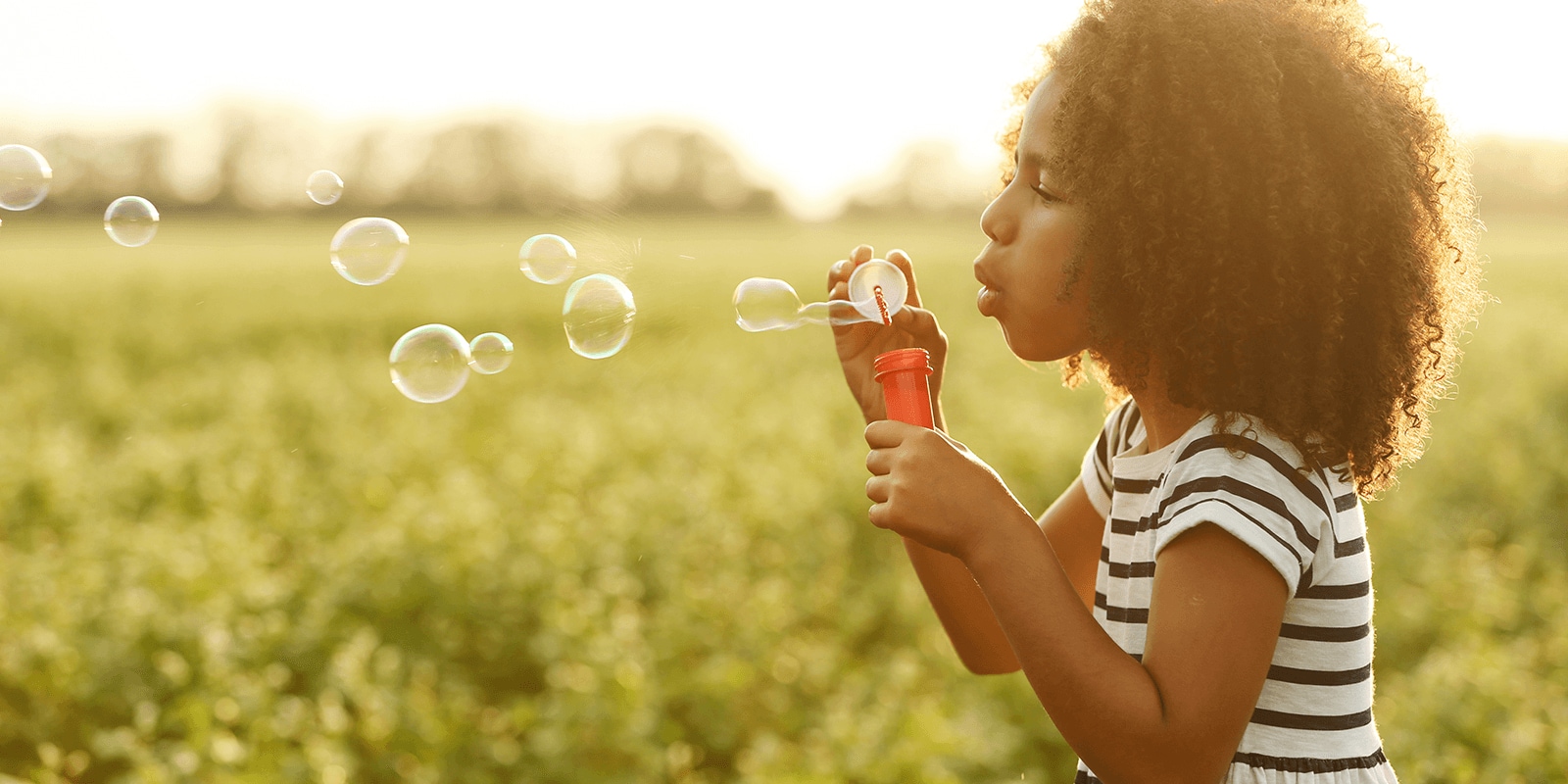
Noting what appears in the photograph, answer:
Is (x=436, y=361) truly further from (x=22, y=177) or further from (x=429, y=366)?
(x=22, y=177)

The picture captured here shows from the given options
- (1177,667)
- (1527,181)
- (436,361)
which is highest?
(1527,181)

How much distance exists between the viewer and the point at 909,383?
141cm

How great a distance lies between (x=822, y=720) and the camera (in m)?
Answer: 3.68

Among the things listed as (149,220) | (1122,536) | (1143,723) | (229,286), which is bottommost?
(1143,723)

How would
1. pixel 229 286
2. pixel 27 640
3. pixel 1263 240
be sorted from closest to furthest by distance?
pixel 1263 240 → pixel 27 640 → pixel 229 286

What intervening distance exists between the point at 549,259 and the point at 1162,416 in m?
1.27

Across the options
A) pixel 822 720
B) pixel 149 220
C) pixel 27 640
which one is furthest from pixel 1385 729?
pixel 27 640

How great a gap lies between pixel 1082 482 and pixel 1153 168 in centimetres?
64

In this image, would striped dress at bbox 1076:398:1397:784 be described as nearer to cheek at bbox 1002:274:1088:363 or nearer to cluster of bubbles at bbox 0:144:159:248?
cheek at bbox 1002:274:1088:363

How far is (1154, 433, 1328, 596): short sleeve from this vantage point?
3.92ft

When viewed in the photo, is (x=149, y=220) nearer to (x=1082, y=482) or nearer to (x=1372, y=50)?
(x=1082, y=482)

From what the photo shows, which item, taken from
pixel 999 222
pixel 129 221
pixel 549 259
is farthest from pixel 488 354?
pixel 999 222

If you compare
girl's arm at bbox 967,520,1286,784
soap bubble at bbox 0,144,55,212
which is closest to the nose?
girl's arm at bbox 967,520,1286,784

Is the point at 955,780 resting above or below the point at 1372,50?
below
